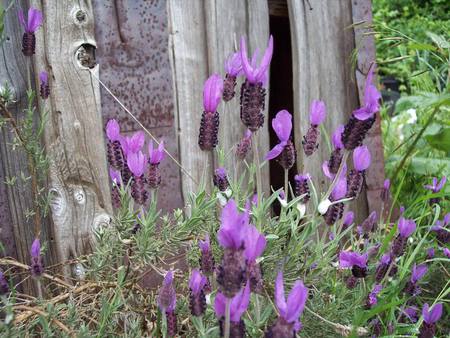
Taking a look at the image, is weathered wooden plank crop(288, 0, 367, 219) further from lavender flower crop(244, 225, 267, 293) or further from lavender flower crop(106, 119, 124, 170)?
lavender flower crop(244, 225, 267, 293)

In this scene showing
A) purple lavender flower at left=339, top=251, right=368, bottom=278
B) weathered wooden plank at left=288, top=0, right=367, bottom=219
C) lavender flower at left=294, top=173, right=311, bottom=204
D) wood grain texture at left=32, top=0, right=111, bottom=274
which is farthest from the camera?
weathered wooden plank at left=288, top=0, right=367, bottom=219

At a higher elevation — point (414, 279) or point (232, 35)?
point (232, 35)

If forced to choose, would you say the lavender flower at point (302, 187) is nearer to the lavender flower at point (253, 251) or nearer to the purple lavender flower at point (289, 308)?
the lavender flower at point (253, 251)

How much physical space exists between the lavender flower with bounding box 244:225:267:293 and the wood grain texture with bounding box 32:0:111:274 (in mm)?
1055

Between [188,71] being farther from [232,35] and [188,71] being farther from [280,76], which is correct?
[280,76]

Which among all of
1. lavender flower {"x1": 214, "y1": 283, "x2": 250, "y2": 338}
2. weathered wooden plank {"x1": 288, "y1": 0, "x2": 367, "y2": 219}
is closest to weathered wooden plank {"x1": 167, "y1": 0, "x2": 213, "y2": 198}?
weathered wooden plank {"x1": 288, "y1": 0, "x2": 367, "y2": 219}

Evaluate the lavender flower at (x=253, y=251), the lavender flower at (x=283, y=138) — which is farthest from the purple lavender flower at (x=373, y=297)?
the lavender flower at (x=253, y=251)

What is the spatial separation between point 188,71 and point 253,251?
139 centimetres

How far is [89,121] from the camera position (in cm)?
188

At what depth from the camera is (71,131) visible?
1851mm

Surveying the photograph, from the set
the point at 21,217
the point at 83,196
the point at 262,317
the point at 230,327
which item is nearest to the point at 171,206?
the point at 83,196

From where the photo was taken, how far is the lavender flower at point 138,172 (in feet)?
3.57

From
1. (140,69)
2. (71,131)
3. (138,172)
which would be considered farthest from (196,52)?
(138,172)

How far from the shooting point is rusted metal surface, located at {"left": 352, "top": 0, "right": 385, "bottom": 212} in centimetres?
238
